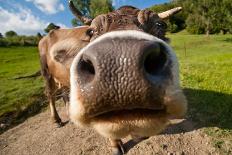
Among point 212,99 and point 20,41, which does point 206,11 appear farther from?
point 212,99

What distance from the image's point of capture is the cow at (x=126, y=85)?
2814 millimetres

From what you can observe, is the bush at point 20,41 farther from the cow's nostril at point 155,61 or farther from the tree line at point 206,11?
the cow's nostril at point 155,61

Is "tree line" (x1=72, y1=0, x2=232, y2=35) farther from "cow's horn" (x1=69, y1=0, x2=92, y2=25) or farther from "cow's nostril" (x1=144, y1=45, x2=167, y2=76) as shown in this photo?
"cow's nostril" (x1=144, y1=45, x2=167, y2=76)

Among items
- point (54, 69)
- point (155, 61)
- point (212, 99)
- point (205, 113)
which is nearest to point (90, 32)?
point (155, 61)

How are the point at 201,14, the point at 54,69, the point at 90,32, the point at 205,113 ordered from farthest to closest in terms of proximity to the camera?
the point at 201,14 < the point at 54,69 < the point at 205,113 < the point at 90,32

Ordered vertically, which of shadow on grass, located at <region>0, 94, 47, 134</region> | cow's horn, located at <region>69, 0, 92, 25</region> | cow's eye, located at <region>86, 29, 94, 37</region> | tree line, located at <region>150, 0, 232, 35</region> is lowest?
shadow on grass, located at <region>0, 94, 47, 134</region>

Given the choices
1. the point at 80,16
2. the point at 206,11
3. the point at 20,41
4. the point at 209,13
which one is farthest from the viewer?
the point at 20,41

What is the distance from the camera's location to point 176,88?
3109mm

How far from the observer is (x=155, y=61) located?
2.97m

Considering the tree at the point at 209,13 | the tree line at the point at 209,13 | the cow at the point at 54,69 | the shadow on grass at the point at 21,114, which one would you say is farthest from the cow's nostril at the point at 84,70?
the tree at the point at 209,13

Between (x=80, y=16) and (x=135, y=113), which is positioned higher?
(x=80, y=16)

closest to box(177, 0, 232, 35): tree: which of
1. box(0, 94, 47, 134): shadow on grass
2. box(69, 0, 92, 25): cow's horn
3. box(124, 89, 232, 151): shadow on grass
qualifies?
box(124, 89, 232, 151): shadow on grass

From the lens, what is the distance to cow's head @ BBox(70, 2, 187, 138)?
2814 mm

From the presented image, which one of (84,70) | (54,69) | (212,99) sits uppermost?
(84,70)
